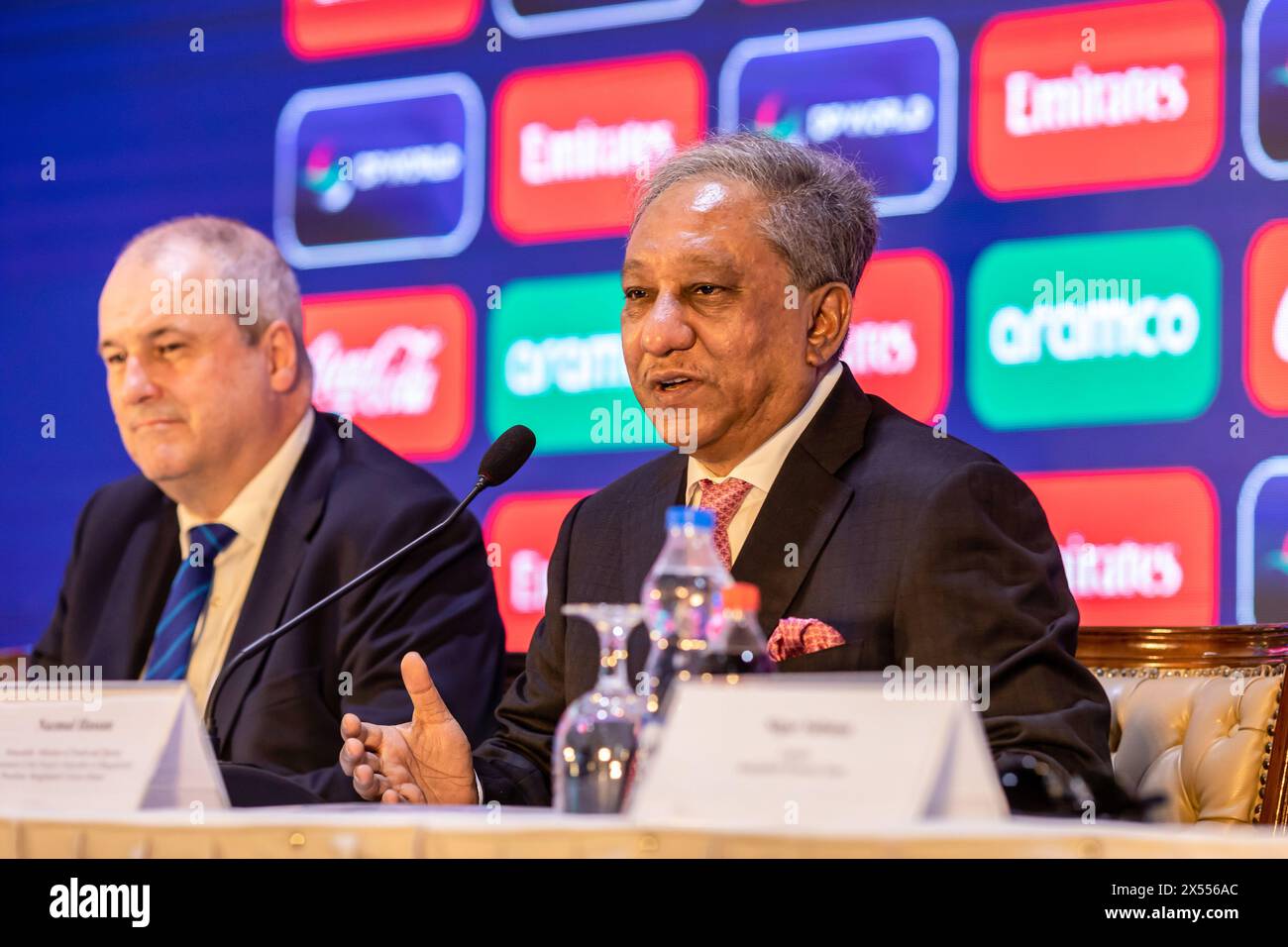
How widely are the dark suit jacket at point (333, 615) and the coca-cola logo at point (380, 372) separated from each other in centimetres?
63

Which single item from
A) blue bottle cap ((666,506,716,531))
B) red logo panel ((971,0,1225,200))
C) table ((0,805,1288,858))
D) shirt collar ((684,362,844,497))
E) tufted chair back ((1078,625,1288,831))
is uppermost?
red logo panel ((971,0,1225,200))

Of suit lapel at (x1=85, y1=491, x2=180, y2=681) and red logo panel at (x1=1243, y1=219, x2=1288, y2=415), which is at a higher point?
red logo panel at (x1=1243, y1=219, x2=1288, y2=415)

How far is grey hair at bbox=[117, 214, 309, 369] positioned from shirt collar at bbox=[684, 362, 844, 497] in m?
1.26

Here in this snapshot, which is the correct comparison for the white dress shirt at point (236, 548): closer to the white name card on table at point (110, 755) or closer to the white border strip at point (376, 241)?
the white border strip at point (376, 241)

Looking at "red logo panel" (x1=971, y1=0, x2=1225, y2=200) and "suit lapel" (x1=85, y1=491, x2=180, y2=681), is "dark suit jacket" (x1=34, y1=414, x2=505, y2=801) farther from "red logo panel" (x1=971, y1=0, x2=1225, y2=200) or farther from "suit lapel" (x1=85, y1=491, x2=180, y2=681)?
"red logo panel" (x1=971, y1=0, x2=1225, y2=200)

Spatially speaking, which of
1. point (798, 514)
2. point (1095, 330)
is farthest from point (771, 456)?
point (1095, 330)

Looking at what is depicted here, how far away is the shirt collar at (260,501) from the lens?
3.46 m

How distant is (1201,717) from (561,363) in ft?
6.33

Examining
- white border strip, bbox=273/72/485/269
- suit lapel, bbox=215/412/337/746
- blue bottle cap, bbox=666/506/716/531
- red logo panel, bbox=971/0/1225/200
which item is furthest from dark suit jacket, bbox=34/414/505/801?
red logo panel, bbox=971/0/1225/200

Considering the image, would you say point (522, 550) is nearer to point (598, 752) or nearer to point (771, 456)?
point (771, 456)

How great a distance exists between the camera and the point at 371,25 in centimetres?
443

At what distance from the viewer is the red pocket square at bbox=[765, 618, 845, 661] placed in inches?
91.1
